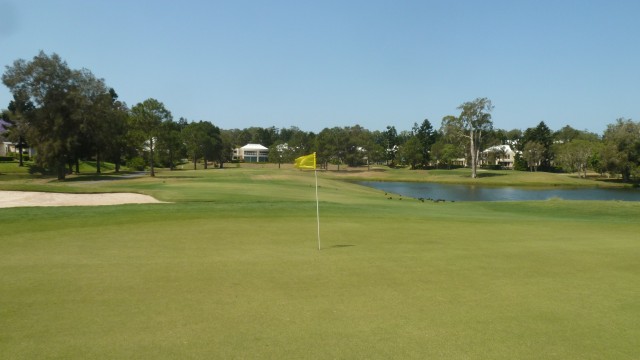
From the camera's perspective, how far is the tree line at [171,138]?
54500 mm

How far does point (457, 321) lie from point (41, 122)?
59298mm

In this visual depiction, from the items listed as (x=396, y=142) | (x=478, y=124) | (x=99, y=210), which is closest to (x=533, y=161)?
(x=478, y=124)

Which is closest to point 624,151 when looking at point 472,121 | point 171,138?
point 472,121

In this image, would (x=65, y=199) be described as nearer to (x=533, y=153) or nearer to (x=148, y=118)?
(x=148, y=118)

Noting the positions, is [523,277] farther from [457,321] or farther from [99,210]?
[99,210]

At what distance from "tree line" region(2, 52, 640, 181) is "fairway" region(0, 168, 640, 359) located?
43.5 m

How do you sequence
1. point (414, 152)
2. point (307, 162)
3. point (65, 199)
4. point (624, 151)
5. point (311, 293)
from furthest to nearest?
point (414, 152)
point (624, 151)
point (65, 199)
point (307, 162)
point (311, 293)

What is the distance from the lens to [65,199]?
92.8ft

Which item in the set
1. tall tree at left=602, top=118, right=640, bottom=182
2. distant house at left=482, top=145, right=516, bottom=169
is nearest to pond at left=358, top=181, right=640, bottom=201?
tall tree at left=602, top=118, right=640, bottom=182

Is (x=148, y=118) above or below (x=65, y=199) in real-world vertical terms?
above

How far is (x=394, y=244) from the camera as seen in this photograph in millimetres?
14031

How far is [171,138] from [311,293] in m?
61.9

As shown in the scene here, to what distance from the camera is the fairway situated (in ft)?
20.9

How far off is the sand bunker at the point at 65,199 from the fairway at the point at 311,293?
11026 millimetres
